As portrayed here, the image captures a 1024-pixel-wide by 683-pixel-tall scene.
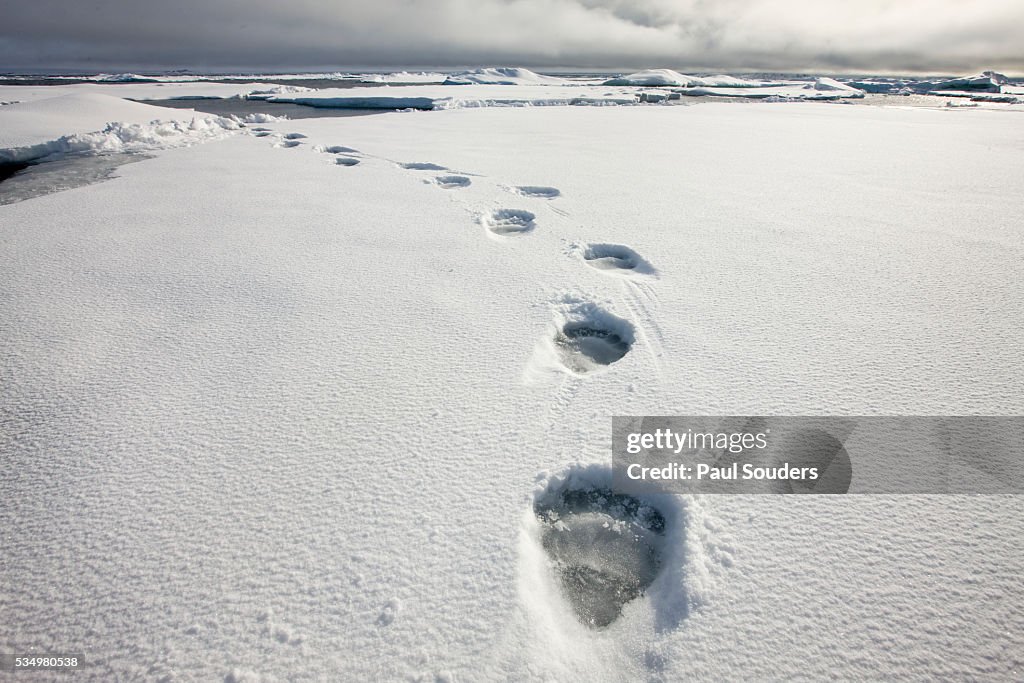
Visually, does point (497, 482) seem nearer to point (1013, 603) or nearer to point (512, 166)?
point (1013, 603)

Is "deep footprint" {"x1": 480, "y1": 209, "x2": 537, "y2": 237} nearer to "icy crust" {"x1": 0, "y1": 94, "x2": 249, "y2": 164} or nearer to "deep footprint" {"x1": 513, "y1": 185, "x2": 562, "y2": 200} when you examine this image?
"deep footprint" {"x1": 513, "y1": 185, "x2": 562, "y2": 200}

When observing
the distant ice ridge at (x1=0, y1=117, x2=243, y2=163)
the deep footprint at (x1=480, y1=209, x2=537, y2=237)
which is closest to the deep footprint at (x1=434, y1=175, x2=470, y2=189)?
the deep footprint at (x1=480, y1=209, x2=537, y2=237)

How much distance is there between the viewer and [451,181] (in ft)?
13.1

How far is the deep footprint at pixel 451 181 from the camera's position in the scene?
3.88 metres

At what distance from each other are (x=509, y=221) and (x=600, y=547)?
2388 mm

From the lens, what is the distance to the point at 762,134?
642cm

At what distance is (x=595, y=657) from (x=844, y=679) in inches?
17.9

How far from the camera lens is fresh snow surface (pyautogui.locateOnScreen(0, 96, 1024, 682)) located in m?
0.88

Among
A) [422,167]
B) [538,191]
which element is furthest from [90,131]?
[538,191]

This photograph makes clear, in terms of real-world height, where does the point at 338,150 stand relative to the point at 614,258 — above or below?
above

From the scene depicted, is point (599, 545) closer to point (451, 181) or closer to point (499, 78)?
point (451, 181)

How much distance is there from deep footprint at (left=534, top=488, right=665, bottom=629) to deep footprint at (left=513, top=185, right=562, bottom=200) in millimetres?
2742

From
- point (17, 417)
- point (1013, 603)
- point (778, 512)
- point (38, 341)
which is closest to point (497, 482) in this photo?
point (778, 512)

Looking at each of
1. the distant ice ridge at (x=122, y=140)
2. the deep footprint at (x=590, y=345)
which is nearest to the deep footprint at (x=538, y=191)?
the deep footprint at (x=590, y=345)
